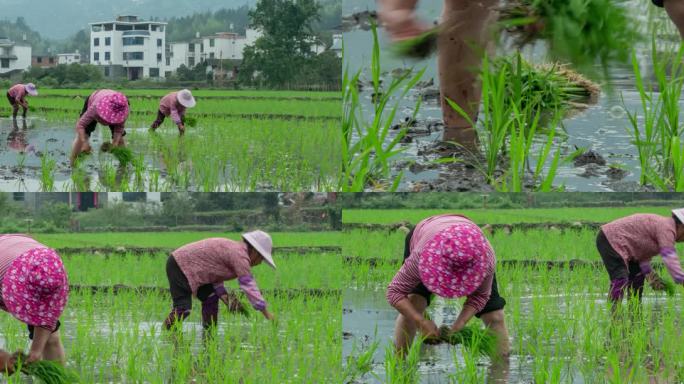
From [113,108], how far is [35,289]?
1.94m

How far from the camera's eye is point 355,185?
3828 mm

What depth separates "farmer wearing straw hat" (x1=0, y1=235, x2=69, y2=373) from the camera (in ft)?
11.2

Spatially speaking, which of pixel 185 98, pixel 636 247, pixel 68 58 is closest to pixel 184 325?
pixel 185 98

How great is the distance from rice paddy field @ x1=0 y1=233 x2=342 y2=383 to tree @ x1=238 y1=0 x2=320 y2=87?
1.21 meters

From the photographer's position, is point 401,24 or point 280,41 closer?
point 401,24

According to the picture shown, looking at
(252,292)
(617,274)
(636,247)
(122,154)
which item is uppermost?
(122,154)

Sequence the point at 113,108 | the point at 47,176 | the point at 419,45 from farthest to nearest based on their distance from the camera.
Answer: the point at 113,108 < the point at 47,176 < the point at 419,45

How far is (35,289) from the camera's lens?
3.41 m

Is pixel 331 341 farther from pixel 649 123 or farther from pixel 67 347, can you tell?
pixel 649 123

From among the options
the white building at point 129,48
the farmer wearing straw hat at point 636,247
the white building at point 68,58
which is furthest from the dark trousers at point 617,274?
the white building at point 68,58

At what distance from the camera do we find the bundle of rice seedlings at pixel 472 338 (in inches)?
138

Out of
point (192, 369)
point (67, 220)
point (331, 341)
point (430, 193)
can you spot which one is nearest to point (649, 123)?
point (430, 193)

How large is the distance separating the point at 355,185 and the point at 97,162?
A: 1951 mm

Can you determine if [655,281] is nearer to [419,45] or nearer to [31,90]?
[419,45]
